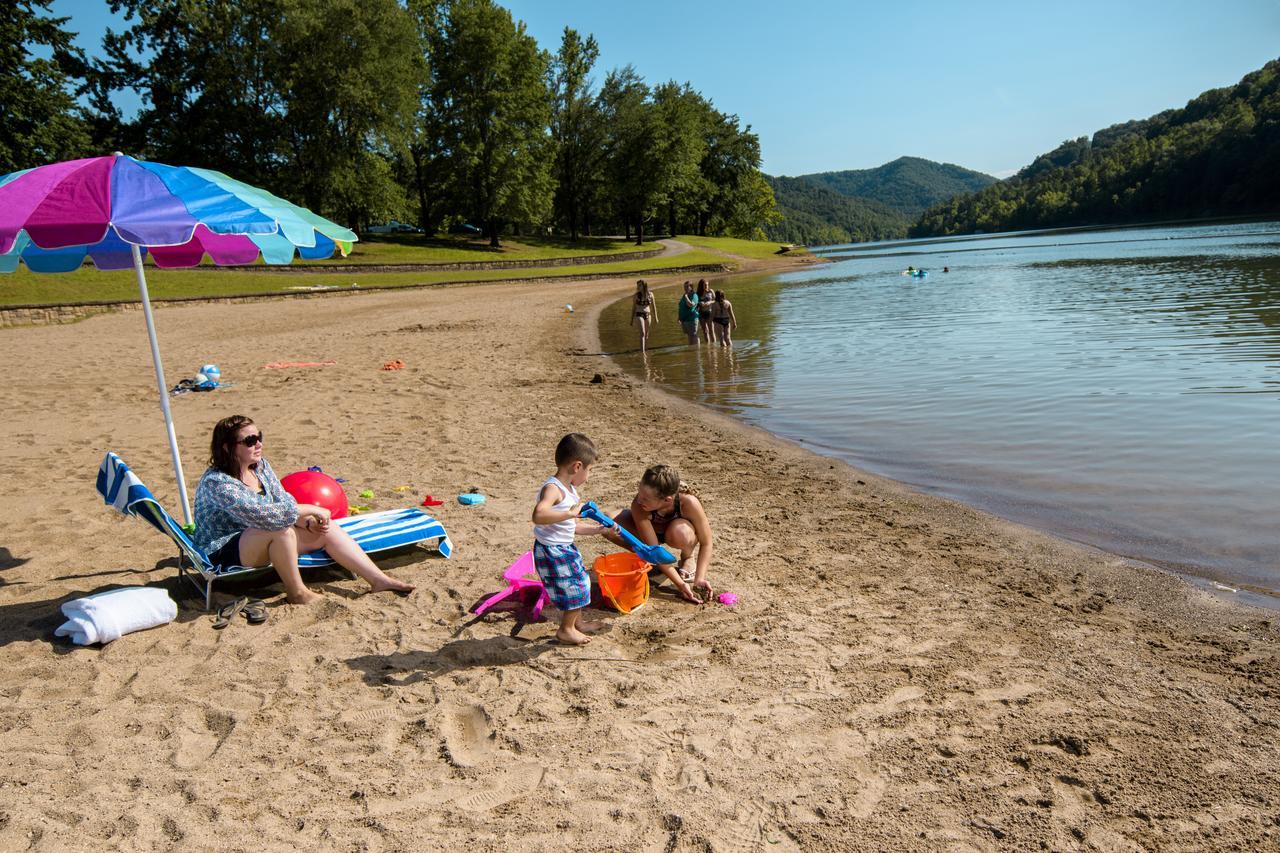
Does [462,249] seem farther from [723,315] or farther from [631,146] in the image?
[723,315]

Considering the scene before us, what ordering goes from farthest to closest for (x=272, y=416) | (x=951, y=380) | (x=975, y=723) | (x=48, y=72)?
(x=48, y=72), (x=951, y=380), (x=272, y=416), (x=975, y=723)

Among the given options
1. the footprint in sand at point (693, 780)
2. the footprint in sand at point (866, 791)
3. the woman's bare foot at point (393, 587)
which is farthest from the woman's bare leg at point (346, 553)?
the footprint in sand at point (866, 791)

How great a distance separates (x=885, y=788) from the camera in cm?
352

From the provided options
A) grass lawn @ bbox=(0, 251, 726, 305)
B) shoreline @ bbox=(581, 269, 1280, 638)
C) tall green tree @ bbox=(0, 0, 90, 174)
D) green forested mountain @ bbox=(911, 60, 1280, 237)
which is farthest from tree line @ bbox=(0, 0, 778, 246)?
green forested mountain @ bbox=(911, 60, 1280, 237)

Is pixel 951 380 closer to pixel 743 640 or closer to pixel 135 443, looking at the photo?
pixel 743 640

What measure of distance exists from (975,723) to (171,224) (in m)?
5.29

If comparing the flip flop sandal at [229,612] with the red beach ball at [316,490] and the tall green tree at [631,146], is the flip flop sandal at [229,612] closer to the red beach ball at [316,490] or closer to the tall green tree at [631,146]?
the red beach ball at [316,490]

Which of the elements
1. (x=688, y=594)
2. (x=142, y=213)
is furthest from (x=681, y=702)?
(x=142, y=213)

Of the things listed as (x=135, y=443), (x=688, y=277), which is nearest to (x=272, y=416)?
(x=135, y=443)

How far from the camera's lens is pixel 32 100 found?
1533 inches

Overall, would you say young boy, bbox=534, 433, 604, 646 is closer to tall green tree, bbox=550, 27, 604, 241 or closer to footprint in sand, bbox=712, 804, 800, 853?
footprint in sand, bbox=712, 804, 800, 853

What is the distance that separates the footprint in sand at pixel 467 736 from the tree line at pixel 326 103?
45.8 m

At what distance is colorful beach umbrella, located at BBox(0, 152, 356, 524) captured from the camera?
15.4 feet

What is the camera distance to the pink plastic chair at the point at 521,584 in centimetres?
545
